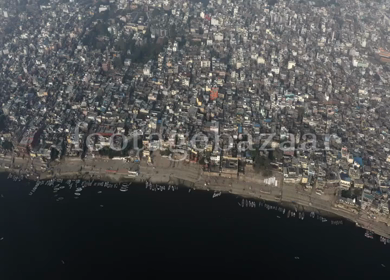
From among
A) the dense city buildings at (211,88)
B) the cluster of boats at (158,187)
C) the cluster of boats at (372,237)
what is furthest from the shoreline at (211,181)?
the cluster of boats at (372,237)

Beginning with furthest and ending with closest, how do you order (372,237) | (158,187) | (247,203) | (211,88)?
(211,88) → (158,187) → (247,203) → (372,237)

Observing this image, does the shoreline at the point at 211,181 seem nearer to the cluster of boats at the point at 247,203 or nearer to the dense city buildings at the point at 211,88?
Result: the cluster of boats at the point at 247,203

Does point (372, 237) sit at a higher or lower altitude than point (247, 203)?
lower

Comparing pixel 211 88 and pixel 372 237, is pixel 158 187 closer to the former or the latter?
A: pixel 211 88

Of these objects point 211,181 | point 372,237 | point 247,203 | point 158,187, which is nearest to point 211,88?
point 211,181

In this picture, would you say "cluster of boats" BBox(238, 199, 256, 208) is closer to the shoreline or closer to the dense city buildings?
the shoreline

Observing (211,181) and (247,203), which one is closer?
(247,203)

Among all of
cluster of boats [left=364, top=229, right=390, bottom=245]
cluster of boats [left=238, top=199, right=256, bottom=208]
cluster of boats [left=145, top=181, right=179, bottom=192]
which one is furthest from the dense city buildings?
cluster of boats [left=238, top=199, right=256, bottom=208]

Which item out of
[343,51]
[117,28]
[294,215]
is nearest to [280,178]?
[294,215]

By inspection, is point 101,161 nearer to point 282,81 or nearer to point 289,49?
point 282,81

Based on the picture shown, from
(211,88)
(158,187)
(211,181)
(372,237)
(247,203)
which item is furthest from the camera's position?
(211,88)
